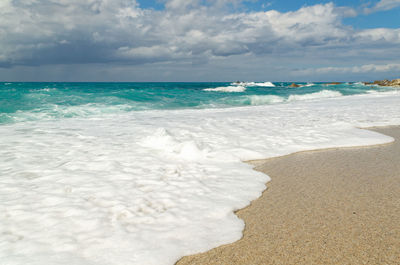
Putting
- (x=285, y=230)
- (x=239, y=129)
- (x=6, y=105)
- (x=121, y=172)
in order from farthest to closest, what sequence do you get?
1. (x=6, y=105)
2. (x=239, y=129)
3. (x=121, y=172)
4. (x=285, y=230)

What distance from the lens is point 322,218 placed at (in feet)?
8.07

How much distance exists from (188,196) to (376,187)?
6.90 ft

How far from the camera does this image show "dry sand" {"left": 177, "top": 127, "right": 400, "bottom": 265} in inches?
76.5

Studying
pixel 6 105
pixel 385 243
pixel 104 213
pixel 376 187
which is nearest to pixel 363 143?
pixel 376 187

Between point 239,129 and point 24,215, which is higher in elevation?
point 239,129

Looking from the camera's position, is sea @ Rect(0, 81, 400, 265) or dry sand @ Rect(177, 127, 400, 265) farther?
sea @ Rect(0, 81, 400, 265)

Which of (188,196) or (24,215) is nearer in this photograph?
(24,215)

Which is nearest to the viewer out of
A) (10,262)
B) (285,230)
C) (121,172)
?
(10,262)

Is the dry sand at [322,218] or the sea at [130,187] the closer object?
the dry sand at [322,218]

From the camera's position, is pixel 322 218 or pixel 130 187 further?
pixel 130 187

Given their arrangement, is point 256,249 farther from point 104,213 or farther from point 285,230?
point 104,213

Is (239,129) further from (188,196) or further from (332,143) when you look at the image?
(188,196)

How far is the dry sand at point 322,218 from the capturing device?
1.94 metres

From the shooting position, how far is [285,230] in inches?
89.4
